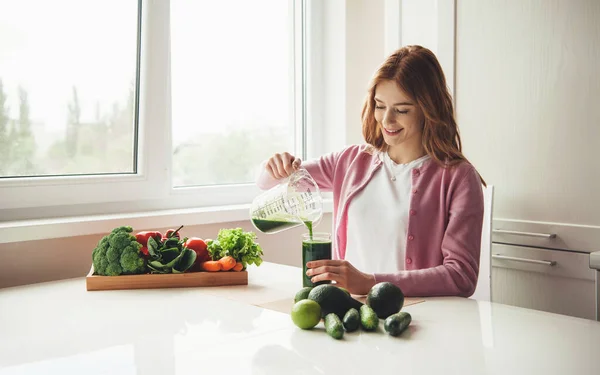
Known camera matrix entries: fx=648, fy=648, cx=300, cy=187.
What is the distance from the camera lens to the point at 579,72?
2150 millimetres

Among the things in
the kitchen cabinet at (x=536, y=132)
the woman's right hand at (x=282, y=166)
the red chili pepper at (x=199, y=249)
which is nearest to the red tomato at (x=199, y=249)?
the red chili pepper at (x=199, y=249)

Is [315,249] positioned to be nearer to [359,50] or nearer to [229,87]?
[229,87]

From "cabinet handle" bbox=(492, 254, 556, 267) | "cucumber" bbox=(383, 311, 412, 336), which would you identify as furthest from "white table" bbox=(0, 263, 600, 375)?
"cabinet handle" bbox=(492, 254, 556, 267)

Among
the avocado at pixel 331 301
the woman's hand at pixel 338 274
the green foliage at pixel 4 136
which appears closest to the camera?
the avocado at pixel 331 301

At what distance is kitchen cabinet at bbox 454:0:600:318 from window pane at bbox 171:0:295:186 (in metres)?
0.85

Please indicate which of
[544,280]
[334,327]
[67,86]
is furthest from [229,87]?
[334,327]

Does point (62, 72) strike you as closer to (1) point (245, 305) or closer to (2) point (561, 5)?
(1) point (245, 305)

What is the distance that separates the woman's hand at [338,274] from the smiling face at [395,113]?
50 cm

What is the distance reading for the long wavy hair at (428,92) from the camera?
74.0 inches

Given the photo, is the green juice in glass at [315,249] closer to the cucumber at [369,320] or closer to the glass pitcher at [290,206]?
the glass pitcher at [290,206]

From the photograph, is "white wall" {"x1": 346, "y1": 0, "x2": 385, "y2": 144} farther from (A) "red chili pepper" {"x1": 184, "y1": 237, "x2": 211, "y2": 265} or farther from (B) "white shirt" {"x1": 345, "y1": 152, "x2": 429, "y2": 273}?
(A) "red chili pepper" {"x1": 184, "y1": 237, "x2": 211, "y2": 265}

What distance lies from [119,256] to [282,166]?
1.73 ft

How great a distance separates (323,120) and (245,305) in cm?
165

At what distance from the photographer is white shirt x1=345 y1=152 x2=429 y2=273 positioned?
6.29 ft
